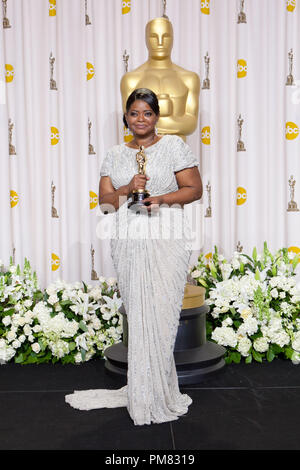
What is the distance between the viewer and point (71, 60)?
13.6ft

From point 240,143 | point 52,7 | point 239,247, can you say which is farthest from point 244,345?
point 52,7

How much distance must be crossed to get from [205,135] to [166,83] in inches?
31.5

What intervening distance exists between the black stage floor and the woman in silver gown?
126mm

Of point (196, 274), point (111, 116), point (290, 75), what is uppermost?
point (290, 75)

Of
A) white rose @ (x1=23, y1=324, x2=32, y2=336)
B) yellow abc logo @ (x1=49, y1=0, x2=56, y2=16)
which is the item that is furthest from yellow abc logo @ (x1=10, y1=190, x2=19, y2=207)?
yellow abc logo @ (x1=49, y1=0, x2=56, y2=16)

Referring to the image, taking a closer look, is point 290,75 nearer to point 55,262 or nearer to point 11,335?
point 55,262

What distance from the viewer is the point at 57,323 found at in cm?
342

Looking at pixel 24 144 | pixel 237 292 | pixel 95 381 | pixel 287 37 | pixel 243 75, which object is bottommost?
pixel 95 381

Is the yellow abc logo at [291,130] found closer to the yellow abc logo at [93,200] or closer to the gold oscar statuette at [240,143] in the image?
the gold oscar statuette at [240,143]

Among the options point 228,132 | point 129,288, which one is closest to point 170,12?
point 228,132

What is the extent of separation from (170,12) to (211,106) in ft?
2.60

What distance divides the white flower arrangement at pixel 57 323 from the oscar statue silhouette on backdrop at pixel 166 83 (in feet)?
4.03
